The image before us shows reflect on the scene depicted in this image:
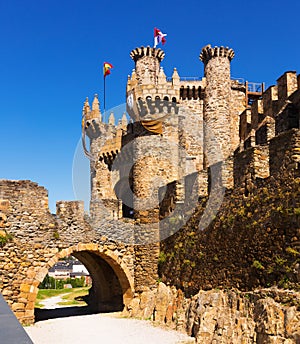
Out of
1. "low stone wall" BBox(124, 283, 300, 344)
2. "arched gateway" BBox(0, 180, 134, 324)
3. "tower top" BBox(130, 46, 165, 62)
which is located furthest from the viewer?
"tower top" BBox(130, 46, 165, 62)

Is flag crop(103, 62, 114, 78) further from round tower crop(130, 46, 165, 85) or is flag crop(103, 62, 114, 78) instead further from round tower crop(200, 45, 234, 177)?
round tower crop(200, 45, 234, 177)

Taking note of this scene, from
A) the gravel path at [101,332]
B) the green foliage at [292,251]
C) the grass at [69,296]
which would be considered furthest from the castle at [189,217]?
the grass at [69,296]

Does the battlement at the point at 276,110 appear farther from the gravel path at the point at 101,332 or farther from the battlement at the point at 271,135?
the gravel path at the point at 101,332

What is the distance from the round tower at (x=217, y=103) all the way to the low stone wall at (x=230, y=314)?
8.98 meters

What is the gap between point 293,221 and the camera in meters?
10.2

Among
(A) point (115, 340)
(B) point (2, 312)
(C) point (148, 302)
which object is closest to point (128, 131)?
(C) point (148, 302)

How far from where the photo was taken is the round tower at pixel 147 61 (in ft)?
79.3

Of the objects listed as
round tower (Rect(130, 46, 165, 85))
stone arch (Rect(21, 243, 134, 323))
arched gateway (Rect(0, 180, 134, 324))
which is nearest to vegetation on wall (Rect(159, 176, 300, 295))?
stone arch (Rect(21, 243, 134, 323))

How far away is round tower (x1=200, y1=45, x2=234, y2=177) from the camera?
2311cm

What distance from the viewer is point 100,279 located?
20.6 m

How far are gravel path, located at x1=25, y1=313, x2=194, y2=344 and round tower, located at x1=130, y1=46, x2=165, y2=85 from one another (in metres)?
12.7

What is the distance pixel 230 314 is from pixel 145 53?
53.7 feet

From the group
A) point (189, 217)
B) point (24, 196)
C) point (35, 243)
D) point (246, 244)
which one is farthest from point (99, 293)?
point (246, 244)

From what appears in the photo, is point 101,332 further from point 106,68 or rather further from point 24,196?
point 106,68
